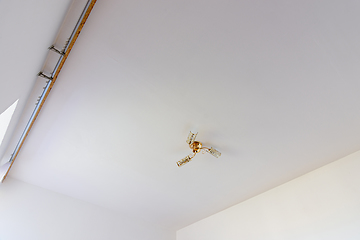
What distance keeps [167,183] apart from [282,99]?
1.88 meters

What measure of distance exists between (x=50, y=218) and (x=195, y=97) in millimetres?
2721

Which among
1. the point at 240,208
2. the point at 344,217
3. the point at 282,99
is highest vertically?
the point at 282,99

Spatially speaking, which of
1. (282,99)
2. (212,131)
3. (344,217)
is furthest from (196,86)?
(344,217)

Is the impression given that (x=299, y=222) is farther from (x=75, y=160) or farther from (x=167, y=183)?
(x=75, y=160)

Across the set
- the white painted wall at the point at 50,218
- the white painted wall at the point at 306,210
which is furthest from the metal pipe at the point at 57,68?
the white painted wall at the point at 306,210

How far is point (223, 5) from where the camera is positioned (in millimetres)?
1554

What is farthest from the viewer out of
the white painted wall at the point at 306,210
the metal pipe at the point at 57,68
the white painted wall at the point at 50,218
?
the white painted wall at the point at 50,218

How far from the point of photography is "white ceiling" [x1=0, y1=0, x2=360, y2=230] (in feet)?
5.34

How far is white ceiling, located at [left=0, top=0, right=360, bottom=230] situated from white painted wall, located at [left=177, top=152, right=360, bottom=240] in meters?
0.20

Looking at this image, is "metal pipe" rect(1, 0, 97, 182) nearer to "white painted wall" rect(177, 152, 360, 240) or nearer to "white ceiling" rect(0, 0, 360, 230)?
"white ceiling" rect(0, 0, 360, 230)

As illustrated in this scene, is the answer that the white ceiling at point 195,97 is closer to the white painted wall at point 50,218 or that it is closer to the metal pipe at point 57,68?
the metal pipe at point 57,68

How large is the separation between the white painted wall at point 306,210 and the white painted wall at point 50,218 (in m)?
1.72

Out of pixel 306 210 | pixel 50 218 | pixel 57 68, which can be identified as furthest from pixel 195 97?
pixel 50 218

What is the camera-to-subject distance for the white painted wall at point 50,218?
2912mm
